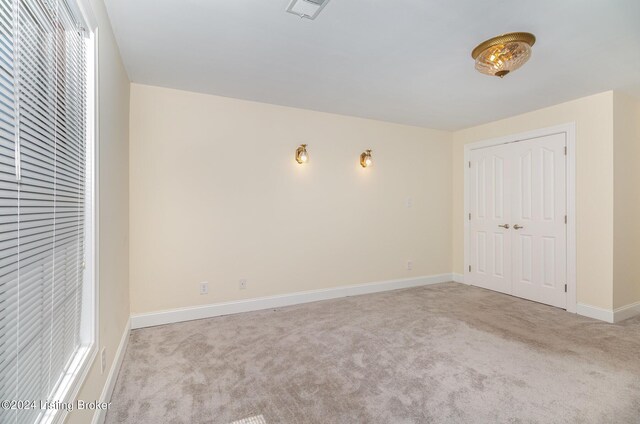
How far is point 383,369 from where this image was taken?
2.25 meters

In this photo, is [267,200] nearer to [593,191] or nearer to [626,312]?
[593,191]

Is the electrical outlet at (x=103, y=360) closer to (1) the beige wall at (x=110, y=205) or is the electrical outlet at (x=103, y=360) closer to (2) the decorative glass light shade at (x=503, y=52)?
(1) the beige wall at (x=110, y=205)

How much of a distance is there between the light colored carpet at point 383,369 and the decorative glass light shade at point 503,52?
229 centimetres

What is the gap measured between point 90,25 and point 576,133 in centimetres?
455

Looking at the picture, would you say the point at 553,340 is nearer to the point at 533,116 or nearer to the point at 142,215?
the point at 533,116

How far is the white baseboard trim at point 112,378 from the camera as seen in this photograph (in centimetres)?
163

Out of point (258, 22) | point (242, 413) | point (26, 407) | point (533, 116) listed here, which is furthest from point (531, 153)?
point (26, 407)

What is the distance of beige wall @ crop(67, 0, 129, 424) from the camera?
1717 millimetres

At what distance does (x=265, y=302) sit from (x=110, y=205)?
2058 millimetres

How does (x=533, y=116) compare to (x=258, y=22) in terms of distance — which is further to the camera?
(x=533, y=116)

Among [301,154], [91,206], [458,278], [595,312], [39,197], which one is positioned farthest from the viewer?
[458,278]

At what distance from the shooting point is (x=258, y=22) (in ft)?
6.67

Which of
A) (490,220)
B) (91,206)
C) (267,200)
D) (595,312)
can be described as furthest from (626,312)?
(91,206)

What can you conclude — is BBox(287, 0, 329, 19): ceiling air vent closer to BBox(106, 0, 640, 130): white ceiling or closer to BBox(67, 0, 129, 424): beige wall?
BBox(106, 0, 640, 130): white ceiling
